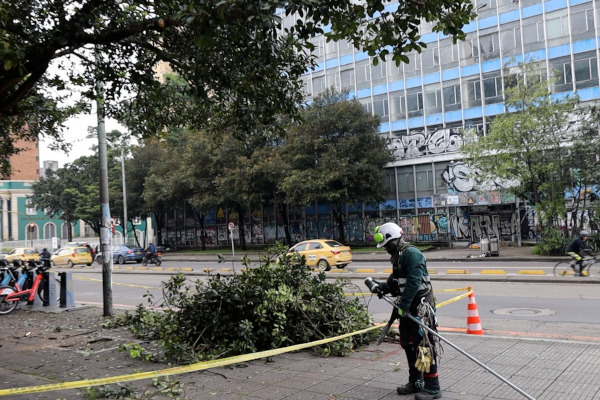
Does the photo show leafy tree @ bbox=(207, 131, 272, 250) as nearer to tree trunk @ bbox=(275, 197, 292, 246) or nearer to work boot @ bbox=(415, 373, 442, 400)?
tree trunk @ bbox=(275, 197, 292, 246)

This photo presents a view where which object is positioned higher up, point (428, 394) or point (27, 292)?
point (27, 292)

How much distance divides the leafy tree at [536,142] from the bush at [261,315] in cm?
1765

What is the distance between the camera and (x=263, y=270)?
7547 mm

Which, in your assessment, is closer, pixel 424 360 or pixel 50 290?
pixel 424 360

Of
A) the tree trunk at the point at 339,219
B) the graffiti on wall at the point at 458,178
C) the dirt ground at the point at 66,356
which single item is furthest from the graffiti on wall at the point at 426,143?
the dirt ground at the point at 66,356

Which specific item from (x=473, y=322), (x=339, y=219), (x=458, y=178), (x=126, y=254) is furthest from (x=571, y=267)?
(x=126, y=254)

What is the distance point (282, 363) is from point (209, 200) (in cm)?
3209

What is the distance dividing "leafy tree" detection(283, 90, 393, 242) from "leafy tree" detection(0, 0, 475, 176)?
71.7 ft

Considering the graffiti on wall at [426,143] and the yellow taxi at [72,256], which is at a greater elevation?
the graffiti on wall at [426,143]

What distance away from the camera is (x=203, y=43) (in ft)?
17.4

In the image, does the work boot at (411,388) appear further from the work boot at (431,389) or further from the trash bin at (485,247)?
the trash bin at (485,247)

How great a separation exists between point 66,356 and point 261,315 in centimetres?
312

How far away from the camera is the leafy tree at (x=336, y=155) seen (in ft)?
104

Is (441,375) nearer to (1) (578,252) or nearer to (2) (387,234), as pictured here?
(2) (387,234)
